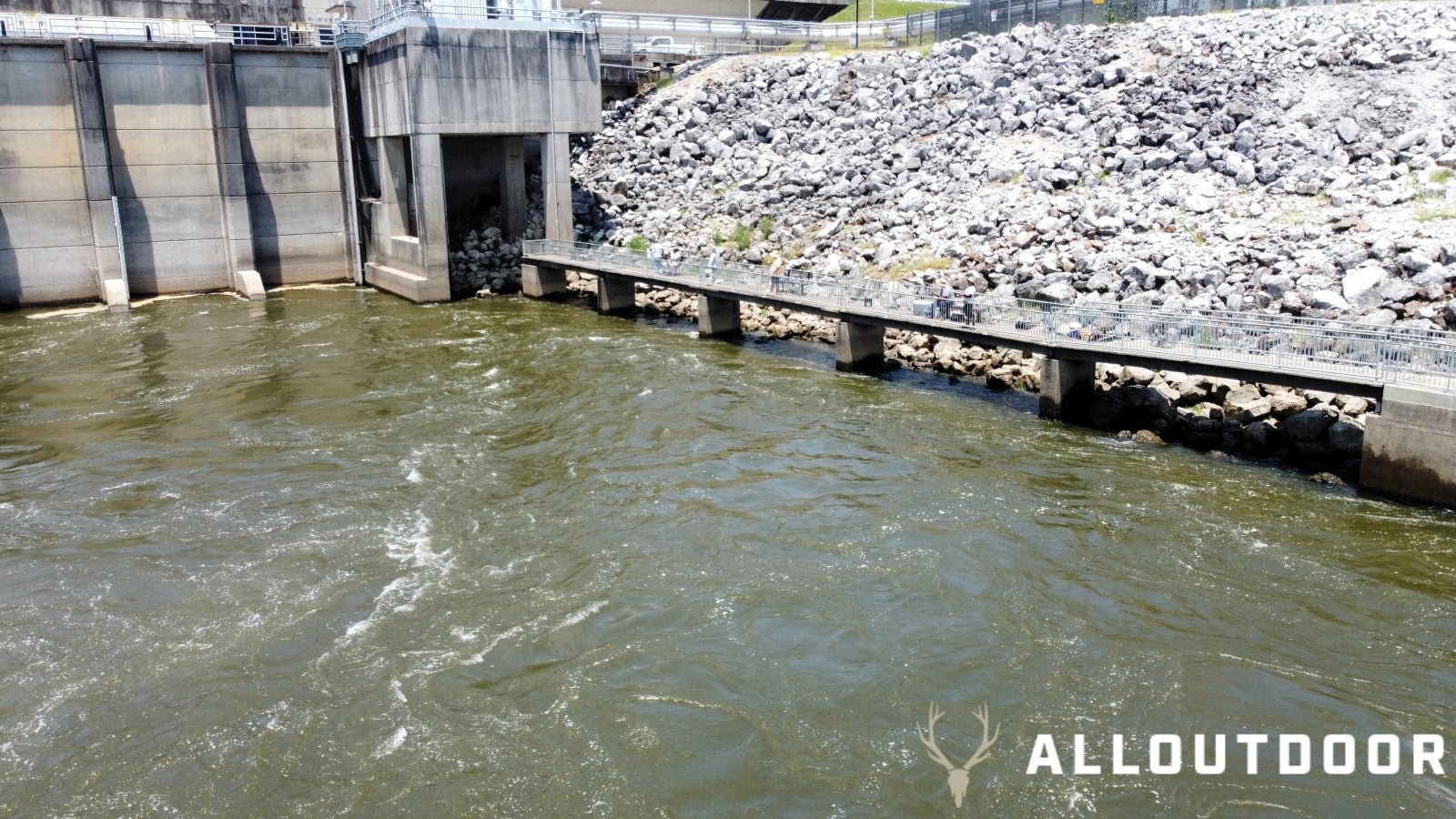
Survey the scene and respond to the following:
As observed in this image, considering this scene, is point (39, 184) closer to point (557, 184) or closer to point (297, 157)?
point (297, 157)

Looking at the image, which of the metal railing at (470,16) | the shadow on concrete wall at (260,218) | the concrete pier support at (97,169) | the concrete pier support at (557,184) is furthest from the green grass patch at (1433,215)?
the concrete pier support at (97,169)

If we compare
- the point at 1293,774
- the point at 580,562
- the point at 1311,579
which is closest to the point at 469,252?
the point at 580,562

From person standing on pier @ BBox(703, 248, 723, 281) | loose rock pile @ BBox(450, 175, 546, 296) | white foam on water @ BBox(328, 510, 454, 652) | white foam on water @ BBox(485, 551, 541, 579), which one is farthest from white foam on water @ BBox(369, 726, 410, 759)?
loose rock pile @ BBox(450, 175, 546, 296)

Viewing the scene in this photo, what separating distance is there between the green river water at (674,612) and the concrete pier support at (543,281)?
47.4ft

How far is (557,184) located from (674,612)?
27669mm

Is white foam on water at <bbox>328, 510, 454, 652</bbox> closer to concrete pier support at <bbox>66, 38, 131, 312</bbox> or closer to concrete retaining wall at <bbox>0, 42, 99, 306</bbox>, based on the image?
concrete pier support at <bbox>66, 38, 131, 312</bbox>

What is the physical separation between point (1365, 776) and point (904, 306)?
17775mm

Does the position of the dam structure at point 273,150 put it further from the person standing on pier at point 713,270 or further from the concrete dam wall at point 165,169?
the person standing on pier at point 713,270

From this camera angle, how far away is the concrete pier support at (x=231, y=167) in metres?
39.7

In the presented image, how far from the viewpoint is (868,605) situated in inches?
618

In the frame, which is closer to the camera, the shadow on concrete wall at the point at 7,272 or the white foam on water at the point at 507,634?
the white foam on water at the point at 507,634

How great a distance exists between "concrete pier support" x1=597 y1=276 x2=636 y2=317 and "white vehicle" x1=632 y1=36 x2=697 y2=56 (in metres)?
22.0

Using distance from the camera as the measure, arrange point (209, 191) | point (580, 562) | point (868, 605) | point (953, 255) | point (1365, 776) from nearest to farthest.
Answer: point (1365, 776)
point (868, 605)
point (580, 562)
point (953, 255)
point (209, 191)

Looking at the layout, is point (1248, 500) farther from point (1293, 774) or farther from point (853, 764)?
point (853, 764)
